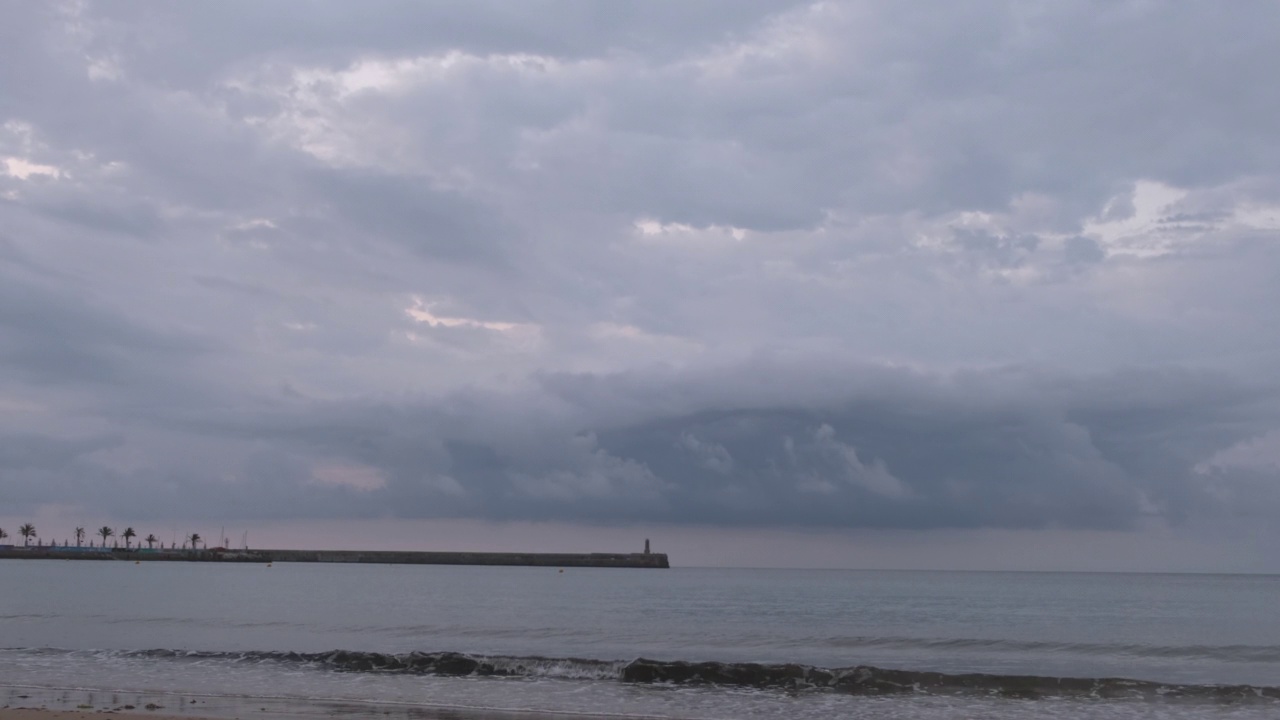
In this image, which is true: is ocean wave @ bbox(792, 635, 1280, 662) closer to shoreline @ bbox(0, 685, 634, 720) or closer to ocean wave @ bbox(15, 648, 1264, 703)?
ocean wave @ bbox(15, 648, 1264, 703)

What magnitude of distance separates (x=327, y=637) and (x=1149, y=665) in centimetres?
3359

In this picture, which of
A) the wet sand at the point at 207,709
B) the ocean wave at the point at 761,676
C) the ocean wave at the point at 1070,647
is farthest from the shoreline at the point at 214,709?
the ocean wave at the point at 1070,647

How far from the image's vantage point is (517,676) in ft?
101

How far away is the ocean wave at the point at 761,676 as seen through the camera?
2758cm

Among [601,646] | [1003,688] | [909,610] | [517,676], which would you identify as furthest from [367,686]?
[909,610]

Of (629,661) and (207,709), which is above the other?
(207,709)

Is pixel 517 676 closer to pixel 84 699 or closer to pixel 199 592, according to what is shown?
pixel 84 699

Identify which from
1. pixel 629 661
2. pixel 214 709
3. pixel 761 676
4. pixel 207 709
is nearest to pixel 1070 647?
pixel 761 676

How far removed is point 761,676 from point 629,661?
5575 millimetres

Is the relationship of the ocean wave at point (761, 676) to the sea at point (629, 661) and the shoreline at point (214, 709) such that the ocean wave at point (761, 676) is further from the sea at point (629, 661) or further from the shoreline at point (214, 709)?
the shoreline at point (214, 709)

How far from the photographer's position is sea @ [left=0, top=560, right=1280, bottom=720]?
24.7 meters

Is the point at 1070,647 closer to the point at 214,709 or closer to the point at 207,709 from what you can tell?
the point at 214,709

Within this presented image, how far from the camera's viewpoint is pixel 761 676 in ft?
98.8

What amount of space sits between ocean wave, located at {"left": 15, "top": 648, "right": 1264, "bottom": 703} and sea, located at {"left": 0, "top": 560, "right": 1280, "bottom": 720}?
9 cm
